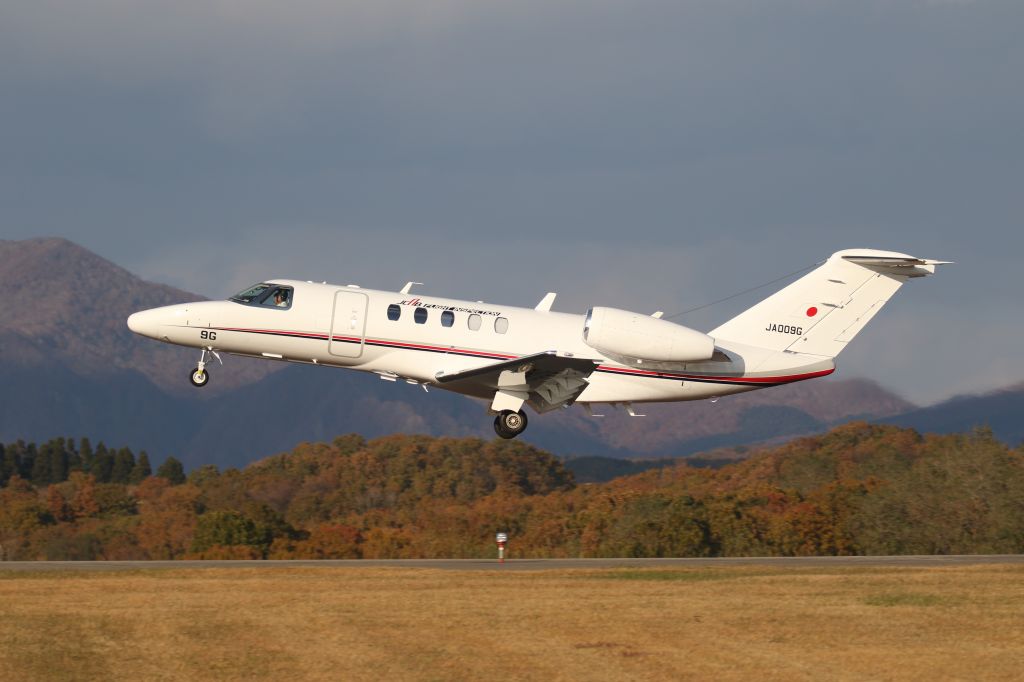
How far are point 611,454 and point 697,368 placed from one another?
128208 mm

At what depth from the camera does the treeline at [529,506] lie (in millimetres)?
42844

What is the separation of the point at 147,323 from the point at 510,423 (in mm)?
7593

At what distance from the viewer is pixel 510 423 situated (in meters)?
27.9

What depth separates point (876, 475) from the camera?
208 ft

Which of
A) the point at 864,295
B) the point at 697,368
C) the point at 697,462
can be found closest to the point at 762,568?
the point at 697,368

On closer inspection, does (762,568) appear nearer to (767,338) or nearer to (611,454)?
(767,338)

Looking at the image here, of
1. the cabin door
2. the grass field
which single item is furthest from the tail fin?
the cabin door

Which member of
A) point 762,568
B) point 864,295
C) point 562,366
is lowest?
point 762,568

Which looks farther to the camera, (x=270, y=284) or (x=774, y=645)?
(x=270, y=284)

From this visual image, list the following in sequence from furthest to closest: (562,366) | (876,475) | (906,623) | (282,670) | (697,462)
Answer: (697,462)
(876,475)
(562,366)
(906,623)
(282,670)

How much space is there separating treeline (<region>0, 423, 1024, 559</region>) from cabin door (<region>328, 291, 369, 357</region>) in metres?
8.99

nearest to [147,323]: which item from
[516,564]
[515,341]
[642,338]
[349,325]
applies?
[349,325]

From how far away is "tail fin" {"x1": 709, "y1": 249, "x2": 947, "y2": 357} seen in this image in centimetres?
2878

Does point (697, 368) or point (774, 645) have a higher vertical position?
point (697, 368)
